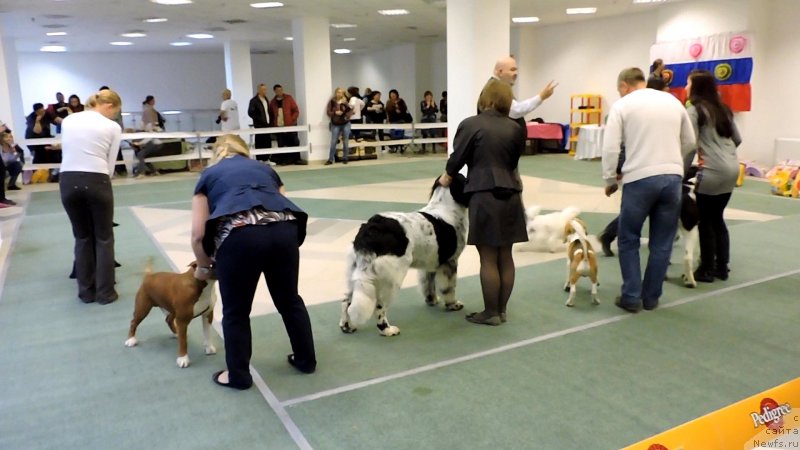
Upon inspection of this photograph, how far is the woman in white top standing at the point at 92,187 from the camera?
4.56m

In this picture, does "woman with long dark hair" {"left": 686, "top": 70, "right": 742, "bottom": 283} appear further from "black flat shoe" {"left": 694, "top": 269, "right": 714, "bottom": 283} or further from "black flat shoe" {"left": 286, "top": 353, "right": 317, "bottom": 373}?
"black flat shoe" {"left": 286, "top": 353, "right": 317, "bottom": 373}

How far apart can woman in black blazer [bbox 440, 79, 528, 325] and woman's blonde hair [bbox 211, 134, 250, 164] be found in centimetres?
132

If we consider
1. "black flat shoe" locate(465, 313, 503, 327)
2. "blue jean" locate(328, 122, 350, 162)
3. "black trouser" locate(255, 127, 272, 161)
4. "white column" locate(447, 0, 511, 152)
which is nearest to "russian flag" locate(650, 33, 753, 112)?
"white column" locate(447, 0, 511, 152)

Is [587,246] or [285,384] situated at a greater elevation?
[587,246]

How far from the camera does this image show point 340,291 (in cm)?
491

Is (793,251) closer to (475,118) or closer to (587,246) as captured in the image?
(587,246)

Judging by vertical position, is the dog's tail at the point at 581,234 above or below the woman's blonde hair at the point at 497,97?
below

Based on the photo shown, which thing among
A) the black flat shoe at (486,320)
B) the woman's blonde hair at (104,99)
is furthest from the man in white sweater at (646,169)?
the woman's blonde hair at (104,99)

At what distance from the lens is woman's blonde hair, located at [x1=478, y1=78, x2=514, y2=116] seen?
152 inches

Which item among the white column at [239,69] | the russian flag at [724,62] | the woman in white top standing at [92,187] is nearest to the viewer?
the woman in white top standing at [92,187]

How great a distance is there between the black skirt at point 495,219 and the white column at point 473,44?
411 centimetres

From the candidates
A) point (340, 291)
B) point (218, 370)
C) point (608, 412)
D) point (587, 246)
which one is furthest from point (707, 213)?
point (218, 370)

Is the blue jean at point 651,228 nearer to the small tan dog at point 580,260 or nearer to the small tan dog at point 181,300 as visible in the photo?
the small tan dog at point 580,260

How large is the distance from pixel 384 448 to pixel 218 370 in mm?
1259
